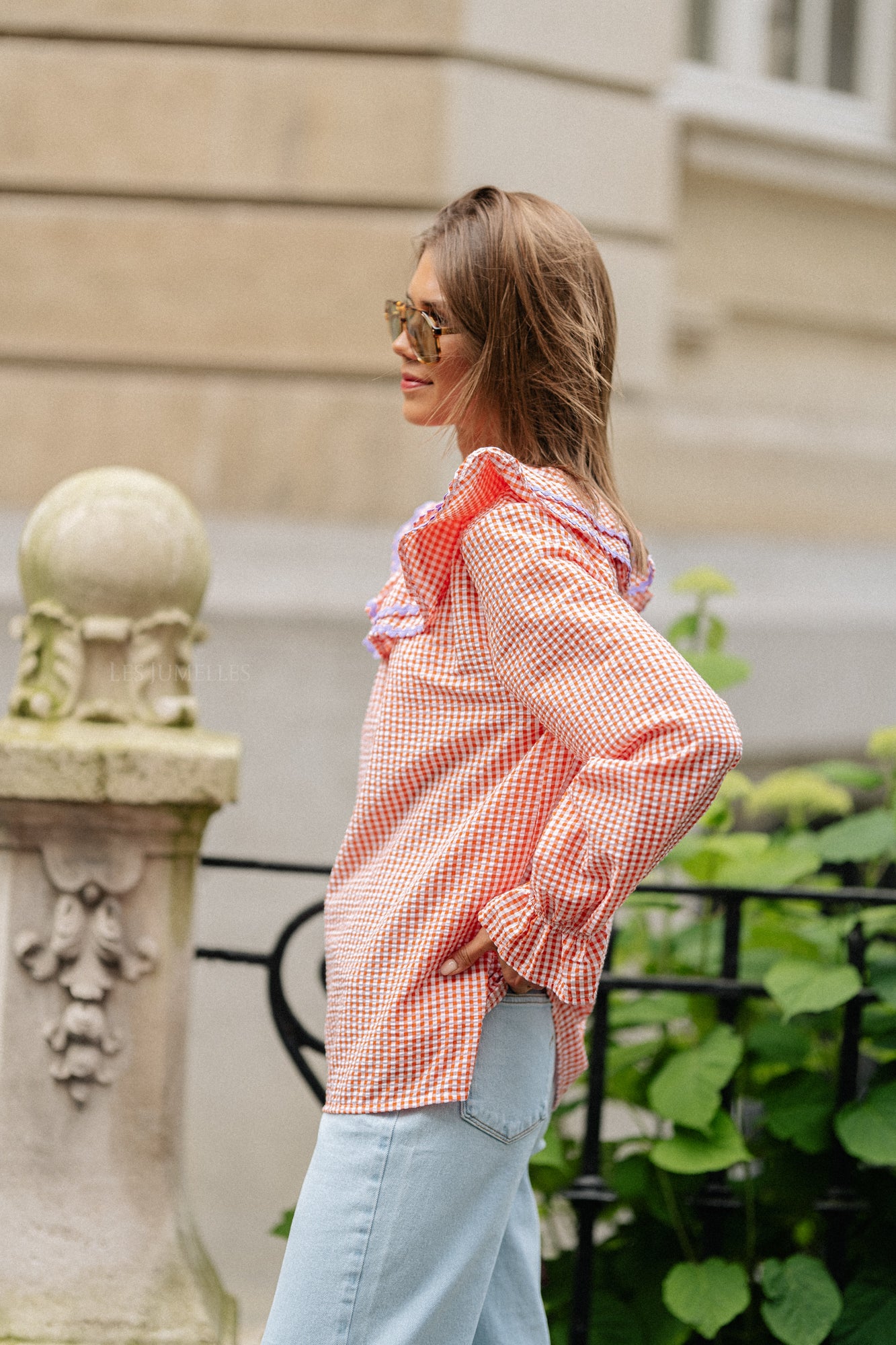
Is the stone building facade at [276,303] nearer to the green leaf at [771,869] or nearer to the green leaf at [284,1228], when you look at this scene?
the green leaf at [284,1228]

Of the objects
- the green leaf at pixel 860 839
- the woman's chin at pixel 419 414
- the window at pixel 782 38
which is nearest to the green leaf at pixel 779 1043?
the green leaf at pixel 860 839

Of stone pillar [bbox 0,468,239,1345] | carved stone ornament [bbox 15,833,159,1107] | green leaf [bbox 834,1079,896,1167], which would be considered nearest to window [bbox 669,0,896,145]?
stone pillar [bbox 0,468,239,1345]

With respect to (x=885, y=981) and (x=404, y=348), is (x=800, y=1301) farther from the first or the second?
(x=404, y=348)

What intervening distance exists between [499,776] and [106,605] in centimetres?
110

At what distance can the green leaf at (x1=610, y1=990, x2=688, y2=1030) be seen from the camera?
297 centimetres

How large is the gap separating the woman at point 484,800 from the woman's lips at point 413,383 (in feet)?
0.07

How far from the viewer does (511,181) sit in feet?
17.4

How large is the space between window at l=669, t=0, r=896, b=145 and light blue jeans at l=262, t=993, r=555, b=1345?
522cm

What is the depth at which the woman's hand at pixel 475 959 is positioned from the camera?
174 cm

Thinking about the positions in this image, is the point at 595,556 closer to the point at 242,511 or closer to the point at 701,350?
the point at 242,511

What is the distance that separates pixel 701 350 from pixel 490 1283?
484 centimetres

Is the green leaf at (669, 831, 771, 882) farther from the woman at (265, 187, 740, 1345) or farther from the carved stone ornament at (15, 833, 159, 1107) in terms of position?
the woman at (265, 187, 740, 1345)

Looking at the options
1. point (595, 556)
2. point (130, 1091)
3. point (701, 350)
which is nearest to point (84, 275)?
point (701, 350)

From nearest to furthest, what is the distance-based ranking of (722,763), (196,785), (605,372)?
1. (722,763)
2. (605,372)
3. (196,785)
